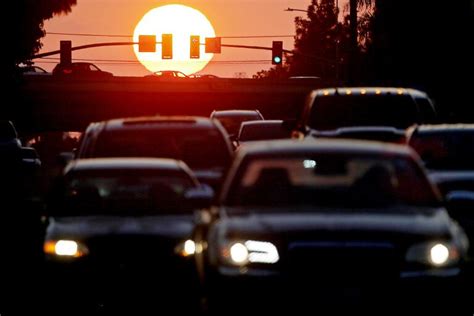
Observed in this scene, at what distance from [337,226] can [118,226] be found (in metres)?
3.36

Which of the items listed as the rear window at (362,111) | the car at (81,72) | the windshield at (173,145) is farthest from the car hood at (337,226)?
the car at (81,72)

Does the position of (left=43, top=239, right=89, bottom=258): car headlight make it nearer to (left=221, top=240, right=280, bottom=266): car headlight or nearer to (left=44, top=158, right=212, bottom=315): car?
(left=44, top=158, right=212, bottom=315): car

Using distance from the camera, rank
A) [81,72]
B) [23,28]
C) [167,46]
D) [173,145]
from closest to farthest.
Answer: [173,145] → [23,28] → [167,46] → [81,72]

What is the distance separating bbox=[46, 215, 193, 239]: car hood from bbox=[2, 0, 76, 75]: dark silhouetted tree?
1336 inches

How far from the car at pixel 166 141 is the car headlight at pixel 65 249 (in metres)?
4.44

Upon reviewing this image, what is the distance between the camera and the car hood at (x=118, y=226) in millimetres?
13062

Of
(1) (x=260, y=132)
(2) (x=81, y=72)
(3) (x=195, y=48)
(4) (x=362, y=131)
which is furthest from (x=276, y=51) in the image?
(4) (x=362, y=131)

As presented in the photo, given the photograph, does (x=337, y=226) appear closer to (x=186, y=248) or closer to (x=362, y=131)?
(x=186, y=248)

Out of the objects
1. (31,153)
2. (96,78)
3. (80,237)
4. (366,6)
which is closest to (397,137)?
(80,237)

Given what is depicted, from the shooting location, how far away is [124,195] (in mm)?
14641

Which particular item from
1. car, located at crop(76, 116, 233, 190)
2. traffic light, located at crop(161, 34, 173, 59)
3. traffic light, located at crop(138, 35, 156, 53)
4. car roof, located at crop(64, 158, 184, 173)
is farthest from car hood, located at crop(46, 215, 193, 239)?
traffic light, located at crop(138, 35, 156, 53)

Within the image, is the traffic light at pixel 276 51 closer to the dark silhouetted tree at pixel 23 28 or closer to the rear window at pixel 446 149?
the dark silhouetted tree at pixel 23 28

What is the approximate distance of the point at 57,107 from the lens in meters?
118

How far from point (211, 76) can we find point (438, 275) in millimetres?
110438
